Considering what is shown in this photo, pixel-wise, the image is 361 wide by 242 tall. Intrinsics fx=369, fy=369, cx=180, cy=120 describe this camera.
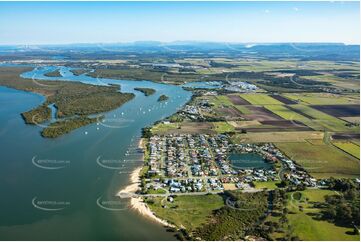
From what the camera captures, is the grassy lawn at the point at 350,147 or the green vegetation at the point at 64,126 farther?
the green vegetation at the point at 64,126

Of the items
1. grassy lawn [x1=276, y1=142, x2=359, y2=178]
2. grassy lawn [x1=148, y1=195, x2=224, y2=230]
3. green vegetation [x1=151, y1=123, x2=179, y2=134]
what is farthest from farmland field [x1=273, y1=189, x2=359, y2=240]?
green vegetation [x1=151, y1=123, x2=179, y2=134]

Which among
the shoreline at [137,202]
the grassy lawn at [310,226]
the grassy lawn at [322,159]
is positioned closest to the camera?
the grassy lawn at [310,226]

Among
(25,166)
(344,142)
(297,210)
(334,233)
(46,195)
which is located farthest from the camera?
(344,142)

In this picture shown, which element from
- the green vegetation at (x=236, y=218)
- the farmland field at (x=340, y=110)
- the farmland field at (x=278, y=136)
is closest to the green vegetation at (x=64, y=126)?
the farmland field at (x=278, y=136)

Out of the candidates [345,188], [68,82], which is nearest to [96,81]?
[68,82]

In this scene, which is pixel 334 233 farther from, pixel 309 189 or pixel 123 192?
pixel 123 192

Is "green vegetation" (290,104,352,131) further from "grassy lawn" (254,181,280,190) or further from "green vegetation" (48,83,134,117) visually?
"green vegetation" (48,83,134,117)

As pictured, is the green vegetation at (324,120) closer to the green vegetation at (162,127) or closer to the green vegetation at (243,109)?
the green vegetation at (243,109)
